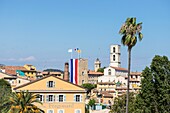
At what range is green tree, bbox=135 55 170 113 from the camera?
161 feet

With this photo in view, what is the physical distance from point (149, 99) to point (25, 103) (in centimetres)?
1223

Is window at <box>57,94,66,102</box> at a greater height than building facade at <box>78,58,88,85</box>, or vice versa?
building facade at <box>78,58,88,85</box>

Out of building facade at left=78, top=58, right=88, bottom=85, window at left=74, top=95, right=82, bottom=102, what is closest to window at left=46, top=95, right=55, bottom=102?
window at left=74, top=95, right=82, bottom=102

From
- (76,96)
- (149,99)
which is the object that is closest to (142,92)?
(149,99)

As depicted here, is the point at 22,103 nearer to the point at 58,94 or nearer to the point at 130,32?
the point at 130,32

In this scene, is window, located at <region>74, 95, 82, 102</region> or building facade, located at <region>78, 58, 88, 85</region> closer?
window, located at <region>74, 95, 82, 102</region>

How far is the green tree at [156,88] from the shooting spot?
49.1 m

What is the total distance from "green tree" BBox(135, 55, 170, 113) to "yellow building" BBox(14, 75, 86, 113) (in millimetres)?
20024

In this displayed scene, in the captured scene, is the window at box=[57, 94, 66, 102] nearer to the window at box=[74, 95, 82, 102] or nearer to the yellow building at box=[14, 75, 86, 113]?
the yellow building at box=[14, 75, 86, 113]

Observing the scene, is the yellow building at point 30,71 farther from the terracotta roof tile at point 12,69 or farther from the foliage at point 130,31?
the foliage at point 130,31

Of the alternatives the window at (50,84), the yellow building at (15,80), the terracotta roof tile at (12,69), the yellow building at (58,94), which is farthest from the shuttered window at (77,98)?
the terracotta roof tile at (12,69)

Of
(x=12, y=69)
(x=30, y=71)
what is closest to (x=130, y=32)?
(x=12, y=69)

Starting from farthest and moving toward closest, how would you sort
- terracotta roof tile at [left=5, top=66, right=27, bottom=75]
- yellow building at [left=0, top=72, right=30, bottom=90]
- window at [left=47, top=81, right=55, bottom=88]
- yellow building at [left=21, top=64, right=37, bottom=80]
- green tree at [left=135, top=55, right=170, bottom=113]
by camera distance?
yellow building at [left=21, top=64, right=37, bottom=80], terracotta roof tile at [left=5, top=66, right=27, bottom=75], yellow building at [left=0, top=72, right=30, bottom=90], window at [left=47, top=81, right=55, bottom=88], green tree at [left=135, top=55, right=170, bottom=113]

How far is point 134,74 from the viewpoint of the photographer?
190125 millimetres
